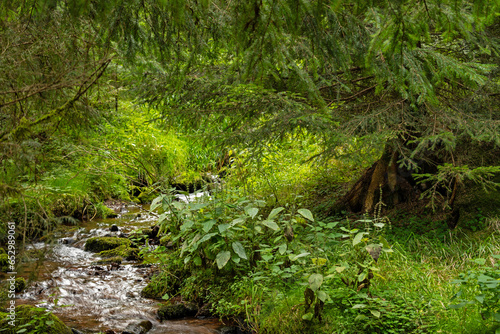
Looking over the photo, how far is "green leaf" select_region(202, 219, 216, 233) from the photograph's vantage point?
4.03 meters

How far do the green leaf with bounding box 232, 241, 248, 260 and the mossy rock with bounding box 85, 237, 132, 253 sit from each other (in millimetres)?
3071

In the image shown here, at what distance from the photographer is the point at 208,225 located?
13.5 ft

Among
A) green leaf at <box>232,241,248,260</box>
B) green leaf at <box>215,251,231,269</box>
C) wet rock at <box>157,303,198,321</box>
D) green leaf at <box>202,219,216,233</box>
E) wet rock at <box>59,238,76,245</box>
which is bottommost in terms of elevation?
wet rock at <box>59,238,76,245</box>

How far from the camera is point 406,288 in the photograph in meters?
3.33

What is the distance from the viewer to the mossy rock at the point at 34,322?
121 inches

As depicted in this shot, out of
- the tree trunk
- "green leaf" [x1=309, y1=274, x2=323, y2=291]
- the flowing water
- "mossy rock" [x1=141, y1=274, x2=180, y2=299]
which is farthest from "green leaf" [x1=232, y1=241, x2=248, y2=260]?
the tree trunk

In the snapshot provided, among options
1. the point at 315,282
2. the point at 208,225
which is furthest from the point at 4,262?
the point at 315,282

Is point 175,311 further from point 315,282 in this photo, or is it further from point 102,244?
A: point 102,244

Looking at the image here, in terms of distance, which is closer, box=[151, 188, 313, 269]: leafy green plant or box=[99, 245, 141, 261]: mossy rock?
box=[151, 188, 313, 269]: leafy green plant

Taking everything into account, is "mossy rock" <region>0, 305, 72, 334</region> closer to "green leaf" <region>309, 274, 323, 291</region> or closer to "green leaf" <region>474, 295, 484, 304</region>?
"green leaf" <region>309, 274, 323, 291</region>

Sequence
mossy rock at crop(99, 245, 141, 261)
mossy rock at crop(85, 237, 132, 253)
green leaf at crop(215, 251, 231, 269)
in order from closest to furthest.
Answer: green leaf at crop(215, 251, 231, 269)
mossy rock at crop(99, 245, 141, 261)
mossy rock at crop(85, 237, 132, 253)

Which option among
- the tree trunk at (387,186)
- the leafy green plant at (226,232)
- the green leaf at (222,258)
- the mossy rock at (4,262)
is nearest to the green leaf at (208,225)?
the leafy green plant at (226,232)

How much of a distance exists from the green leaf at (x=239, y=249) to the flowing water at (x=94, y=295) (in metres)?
0.77

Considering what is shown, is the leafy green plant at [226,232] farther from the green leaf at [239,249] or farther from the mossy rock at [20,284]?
the mossy rock at [20,284]
